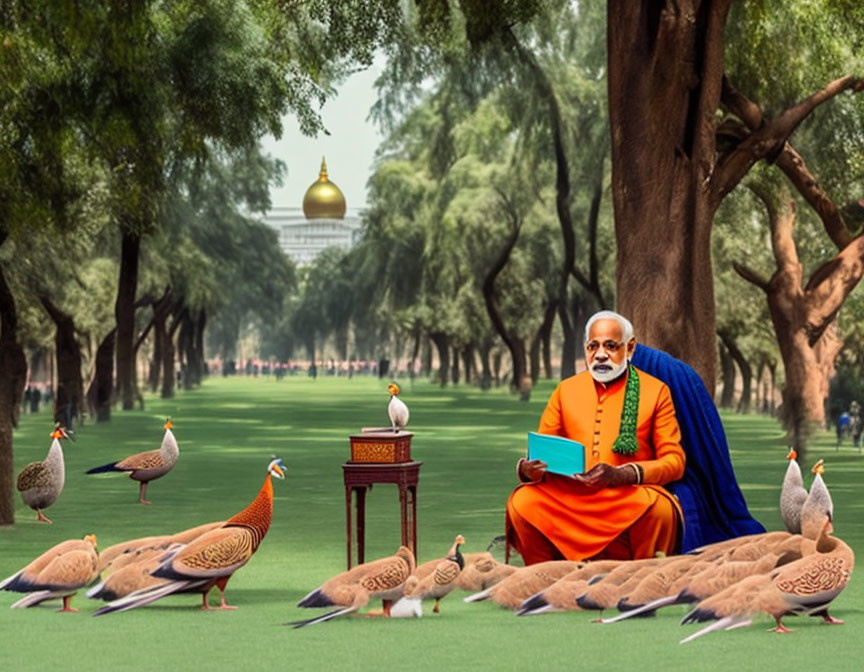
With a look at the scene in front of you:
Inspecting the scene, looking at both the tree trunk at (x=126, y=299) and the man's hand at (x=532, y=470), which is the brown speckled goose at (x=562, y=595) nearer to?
the man's hand at (x=532, y=470)

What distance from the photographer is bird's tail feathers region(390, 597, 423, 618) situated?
10398 millimetres

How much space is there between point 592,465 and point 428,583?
61.7 inches

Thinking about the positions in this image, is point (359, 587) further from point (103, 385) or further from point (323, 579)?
point (103, 385)

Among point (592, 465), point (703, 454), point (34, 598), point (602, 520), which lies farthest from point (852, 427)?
point (34, 598)

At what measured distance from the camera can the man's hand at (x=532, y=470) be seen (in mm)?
11172

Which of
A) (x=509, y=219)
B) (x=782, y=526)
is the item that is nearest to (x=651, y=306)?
(x=782, y=526)

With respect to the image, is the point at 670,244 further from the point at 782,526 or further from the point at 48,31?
the point at 48,31

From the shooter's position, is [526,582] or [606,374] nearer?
[526,582]

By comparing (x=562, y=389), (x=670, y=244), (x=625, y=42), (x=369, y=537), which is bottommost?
(x=369, y=537)

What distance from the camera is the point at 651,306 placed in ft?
56.5

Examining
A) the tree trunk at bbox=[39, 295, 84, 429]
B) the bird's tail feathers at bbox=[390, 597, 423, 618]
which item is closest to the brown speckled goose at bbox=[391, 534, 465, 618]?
the bird's tail feathers at bbox=[390, 597, 423, 618]

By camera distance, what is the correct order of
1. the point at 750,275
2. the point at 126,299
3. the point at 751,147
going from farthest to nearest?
the point at 126,299 < the point at 750,275 < the point at 751,147

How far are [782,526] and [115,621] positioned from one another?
300 inches

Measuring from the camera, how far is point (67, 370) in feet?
140
